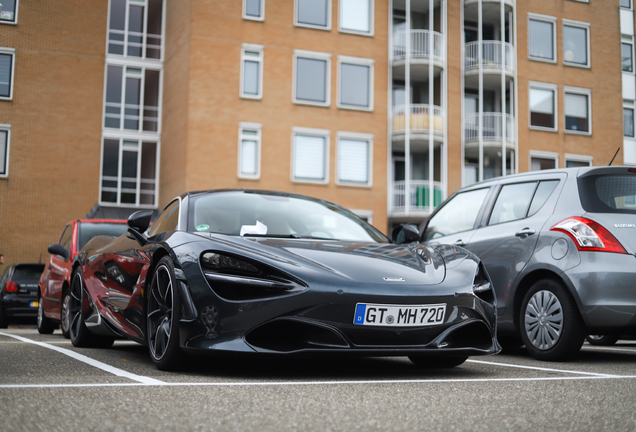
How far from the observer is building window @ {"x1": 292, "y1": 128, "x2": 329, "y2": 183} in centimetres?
2716

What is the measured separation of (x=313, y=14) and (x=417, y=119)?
5673 millimetres

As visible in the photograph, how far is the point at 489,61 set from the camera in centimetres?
2994

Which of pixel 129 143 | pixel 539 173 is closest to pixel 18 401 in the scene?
pixel 539 173

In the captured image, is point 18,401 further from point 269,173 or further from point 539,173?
point 269,173

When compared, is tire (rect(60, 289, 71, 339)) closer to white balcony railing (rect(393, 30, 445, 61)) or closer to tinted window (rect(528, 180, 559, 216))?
tinted window (rect(528, 180, 559, 216))

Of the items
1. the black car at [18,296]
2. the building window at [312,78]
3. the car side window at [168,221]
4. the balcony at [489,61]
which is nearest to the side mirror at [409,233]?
the car side window at [168,221]

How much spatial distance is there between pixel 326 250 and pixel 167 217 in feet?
5.41

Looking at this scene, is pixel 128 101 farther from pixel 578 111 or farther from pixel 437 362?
pixel 437 362

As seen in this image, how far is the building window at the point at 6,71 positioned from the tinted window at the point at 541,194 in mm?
25428

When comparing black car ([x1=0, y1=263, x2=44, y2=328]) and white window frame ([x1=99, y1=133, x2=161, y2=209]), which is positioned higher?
white window frame ([x1=99, y1=133, x2=161, y2=209])

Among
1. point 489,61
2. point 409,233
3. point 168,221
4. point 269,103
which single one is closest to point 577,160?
point 489,61

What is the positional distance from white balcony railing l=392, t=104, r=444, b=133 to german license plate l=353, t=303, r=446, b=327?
80.1 feet

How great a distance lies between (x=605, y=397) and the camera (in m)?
3.48

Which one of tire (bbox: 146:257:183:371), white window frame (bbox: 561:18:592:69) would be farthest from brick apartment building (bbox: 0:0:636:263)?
tire (bbox: 146:257:183:371)
